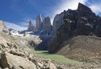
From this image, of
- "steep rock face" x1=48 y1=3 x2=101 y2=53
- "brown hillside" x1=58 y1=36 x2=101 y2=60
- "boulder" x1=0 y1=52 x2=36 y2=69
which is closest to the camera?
"boulder" x1=0 y1=52 x2=36 y2=69

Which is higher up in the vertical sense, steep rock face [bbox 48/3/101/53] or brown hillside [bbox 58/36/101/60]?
steep rock face [bbox 48/3/101/53]

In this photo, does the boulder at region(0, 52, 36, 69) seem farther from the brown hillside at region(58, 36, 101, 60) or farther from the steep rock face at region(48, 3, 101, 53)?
the steep rock face at region(48, 3, 101, 53)

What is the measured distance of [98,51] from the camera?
8562cm

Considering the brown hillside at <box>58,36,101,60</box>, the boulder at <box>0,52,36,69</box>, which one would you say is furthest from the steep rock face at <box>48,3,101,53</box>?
the boulder at <box>0,52,36,69</box>

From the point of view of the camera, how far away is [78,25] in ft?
408

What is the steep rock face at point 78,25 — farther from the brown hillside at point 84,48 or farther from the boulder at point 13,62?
the boulder at point 13,62

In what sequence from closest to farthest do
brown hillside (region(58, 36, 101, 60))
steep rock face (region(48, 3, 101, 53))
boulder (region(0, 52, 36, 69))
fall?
boulder (region(0, 52, 36, 69)) < brown hillside (region(58, 36, 101, 60)) < steep rock face (region(48, 3, 101, 53))

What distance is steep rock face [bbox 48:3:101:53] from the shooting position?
395 ft

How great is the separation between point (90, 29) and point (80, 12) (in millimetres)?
11516

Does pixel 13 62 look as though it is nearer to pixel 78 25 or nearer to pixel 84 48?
pixel 84 48

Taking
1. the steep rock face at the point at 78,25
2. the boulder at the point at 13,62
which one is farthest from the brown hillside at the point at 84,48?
the boulder at the point at 13,62

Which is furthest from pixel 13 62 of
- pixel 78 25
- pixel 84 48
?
pixel 78 25

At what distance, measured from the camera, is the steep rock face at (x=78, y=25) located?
120544 millimetres

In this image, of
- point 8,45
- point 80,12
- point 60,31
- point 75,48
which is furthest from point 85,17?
point 8,45
